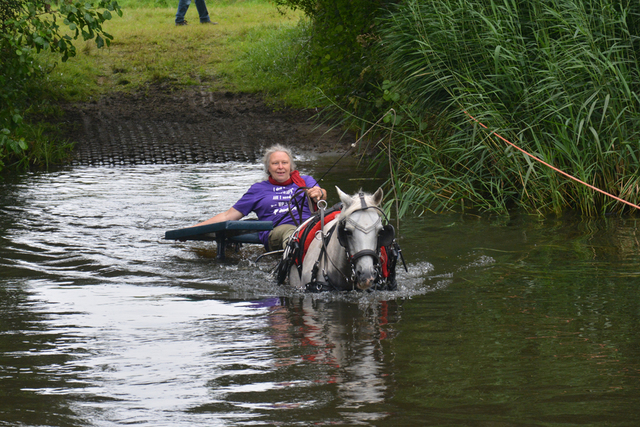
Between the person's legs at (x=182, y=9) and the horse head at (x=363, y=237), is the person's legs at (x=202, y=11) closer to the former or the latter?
the person's legs at (x=182, y=9)

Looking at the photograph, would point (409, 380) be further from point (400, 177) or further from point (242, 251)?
point (400, 177)

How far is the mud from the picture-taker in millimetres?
15727

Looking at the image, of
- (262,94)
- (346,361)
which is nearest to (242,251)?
(346,361)

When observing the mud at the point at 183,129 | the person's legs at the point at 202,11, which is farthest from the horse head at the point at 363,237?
the person's legs at the point at 202,11

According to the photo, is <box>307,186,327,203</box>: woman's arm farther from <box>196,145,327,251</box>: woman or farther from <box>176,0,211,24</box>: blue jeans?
<box>176,0,211,24</box>: blue jeans

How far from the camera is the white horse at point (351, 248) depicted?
5492mm

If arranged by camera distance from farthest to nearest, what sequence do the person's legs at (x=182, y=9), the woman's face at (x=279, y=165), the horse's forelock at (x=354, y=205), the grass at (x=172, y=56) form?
the person's legs at (x=182, y=9), the grass at (x=172, y=56), the woman's face at (x=279, y=165), the horse's forelock at (x=354, y=205)

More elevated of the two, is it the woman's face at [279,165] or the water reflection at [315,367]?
the woman's face at [279,165]

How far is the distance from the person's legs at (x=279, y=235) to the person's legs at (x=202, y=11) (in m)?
17.4

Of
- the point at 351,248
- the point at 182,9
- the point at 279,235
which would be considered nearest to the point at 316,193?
the point at 279,235

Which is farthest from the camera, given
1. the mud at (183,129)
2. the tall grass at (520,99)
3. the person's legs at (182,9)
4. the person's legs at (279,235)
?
the person's legs at (182,9)

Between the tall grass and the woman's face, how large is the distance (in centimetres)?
227

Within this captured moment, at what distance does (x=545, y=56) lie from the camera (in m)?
9.59

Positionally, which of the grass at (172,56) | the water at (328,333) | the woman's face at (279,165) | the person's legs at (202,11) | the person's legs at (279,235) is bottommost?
the water at (328,333)
